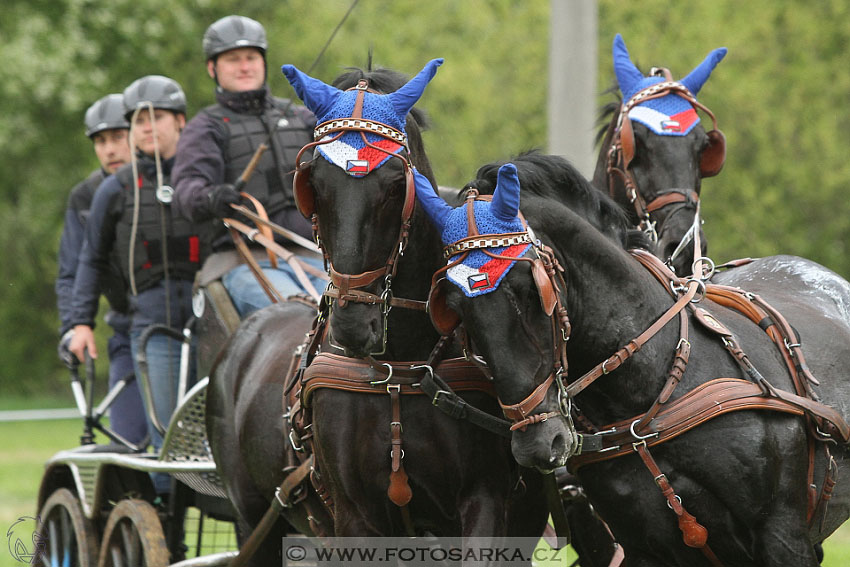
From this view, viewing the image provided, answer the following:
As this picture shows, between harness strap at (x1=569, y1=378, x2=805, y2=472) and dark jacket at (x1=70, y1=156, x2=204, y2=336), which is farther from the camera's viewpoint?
dark jacket at (x1=70, y1=156, x2=204, y2=336)

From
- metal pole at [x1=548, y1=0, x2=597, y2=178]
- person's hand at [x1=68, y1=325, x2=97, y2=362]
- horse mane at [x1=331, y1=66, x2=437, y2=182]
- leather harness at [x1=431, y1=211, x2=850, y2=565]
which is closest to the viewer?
leather harness at [x1=431, y1=211, x2=850, y2=565]

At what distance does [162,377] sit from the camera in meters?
6.71

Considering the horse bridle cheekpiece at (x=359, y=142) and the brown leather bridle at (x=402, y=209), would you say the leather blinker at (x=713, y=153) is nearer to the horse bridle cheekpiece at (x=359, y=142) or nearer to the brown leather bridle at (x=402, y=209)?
the horse bridle cheekpiece at (x=359, y=142)

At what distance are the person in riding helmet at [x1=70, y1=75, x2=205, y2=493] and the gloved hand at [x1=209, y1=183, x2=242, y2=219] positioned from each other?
2.75 ft

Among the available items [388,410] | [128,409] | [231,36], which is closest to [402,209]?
[388,410]

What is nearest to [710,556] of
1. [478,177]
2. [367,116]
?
[478,177]

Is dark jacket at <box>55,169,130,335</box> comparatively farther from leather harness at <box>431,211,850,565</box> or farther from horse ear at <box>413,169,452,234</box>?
leather harness at <box>431,211,850,565</box>

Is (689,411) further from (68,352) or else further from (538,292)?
(68,352)

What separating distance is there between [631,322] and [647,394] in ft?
0.81

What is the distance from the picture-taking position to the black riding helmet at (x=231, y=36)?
6.35 metres

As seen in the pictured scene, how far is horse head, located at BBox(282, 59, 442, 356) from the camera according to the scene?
3828 mm

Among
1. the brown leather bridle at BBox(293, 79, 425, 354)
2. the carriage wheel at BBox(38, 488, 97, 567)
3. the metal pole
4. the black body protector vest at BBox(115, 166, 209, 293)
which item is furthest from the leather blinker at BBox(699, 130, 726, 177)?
the carriage wheel at BBox(38, 488, 97, 567)

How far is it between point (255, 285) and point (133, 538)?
1.48 metres

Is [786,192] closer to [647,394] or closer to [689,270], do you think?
[689,270]
